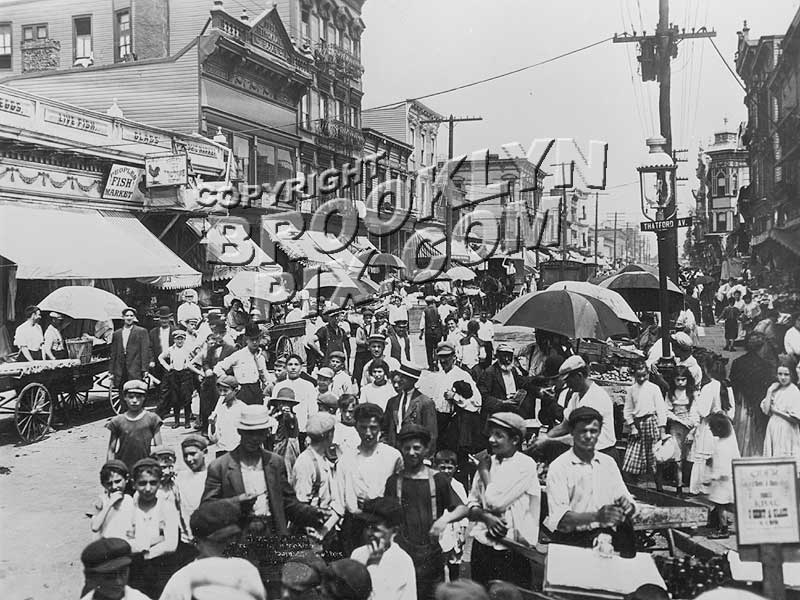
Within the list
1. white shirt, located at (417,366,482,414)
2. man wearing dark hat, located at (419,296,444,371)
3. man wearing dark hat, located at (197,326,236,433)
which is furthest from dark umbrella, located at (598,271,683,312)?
man wearing dark hat, located at (197,326,236,433)

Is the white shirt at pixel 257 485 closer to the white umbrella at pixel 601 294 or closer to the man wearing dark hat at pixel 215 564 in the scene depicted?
the man wearing dark hat at pixel 215 564

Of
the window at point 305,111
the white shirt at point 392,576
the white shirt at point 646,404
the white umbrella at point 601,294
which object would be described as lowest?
the white shirt at point 392,576

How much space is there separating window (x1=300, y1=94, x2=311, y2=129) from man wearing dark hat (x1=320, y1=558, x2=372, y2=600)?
29.8 m

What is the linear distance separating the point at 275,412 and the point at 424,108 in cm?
4487

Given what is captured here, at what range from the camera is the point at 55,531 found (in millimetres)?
7184

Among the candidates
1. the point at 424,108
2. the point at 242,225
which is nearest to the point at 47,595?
the point at 242,225

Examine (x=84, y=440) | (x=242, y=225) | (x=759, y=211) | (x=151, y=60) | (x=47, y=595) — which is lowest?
(x=47, y=595)

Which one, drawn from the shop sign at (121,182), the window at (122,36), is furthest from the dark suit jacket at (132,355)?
the window at (122,36)

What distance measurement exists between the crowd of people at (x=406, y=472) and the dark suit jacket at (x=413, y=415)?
0.05 feet

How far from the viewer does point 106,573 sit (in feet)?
12.4

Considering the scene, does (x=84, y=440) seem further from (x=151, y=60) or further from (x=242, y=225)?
(x=151, y=60)

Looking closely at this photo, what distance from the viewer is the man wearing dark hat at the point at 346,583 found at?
3666 mm

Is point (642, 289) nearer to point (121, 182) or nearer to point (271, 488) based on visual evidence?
point (271, 488)

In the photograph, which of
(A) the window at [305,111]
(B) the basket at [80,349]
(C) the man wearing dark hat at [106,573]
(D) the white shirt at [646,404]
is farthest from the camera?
(A) the window at [305,111]
